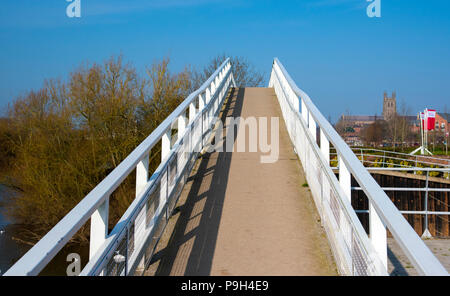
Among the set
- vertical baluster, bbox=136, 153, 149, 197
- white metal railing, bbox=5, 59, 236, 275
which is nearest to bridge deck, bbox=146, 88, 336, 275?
white metal railing, bbox=5, 59, 236, 275

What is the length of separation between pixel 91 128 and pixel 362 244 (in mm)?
20250

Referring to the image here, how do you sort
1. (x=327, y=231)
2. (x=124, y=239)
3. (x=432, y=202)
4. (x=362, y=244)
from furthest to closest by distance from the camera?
(x=432, y=202) → (x=327, y=231) → (x=124, y=239) → (x=362, y=244)

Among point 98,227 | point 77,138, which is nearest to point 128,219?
point 98,227

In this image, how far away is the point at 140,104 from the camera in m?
23.5

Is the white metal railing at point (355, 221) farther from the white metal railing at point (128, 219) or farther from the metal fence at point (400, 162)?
the metal fence at point (400, 162)

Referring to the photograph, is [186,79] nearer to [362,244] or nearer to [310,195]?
[310,195]

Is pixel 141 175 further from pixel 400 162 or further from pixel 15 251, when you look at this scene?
pixel 400 162

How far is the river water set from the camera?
18266 millimetres

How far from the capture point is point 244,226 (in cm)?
515

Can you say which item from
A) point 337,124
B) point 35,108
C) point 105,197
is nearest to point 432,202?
point 105,197

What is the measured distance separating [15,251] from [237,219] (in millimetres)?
18810

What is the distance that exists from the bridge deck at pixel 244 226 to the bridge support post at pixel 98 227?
111 centimetres

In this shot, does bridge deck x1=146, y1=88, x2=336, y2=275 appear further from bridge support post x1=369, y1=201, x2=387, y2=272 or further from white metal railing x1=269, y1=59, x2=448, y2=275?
bridge support post x1=369, y1=201, x2=387, y2=272
